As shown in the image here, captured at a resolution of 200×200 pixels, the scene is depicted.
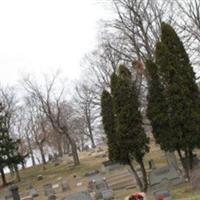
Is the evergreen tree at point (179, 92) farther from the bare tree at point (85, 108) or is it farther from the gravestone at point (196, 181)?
the bare tree at point (85, 108)

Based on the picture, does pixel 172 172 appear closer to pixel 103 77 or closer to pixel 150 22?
pixel 150 22

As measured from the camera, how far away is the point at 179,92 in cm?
1858

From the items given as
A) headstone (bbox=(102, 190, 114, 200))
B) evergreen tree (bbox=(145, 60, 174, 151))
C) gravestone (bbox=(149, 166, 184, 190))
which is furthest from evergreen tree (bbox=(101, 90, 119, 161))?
evergreen tree (bbox=(145, 60, 174, 151))

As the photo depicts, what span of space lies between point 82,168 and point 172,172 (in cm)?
2177

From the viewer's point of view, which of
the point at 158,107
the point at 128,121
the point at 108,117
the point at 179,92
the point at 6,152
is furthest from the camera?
the point at 6,152

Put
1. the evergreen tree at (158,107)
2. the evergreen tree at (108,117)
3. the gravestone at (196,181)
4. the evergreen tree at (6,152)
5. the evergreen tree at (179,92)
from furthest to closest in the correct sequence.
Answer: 1. the evergreen tree at (6,152)
2. the evergreen tree at (108,117)
3. the evergreen tree at (158,107)
4. the evergreen tree at (179,92)
5. the gravestone at (196,181)

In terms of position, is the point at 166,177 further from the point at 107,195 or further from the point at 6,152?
the point at 6,152

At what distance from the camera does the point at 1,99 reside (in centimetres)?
5328

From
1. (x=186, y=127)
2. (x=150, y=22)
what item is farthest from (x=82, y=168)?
(x=186, y=127)

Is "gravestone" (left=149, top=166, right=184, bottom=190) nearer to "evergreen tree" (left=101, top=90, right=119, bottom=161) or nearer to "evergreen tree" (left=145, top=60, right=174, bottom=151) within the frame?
→ "evergreen tree" (left=145, top=60, right=174, bottom=151)

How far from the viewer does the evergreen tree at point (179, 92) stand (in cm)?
1852

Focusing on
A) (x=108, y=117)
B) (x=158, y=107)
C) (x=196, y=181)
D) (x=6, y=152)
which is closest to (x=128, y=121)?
(x=158, y=107)

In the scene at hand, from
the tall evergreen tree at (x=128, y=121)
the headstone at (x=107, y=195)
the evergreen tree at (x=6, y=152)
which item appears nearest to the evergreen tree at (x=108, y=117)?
the tall evergreen tree at (x=128, y=121)

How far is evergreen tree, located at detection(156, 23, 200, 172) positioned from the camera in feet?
60.7
